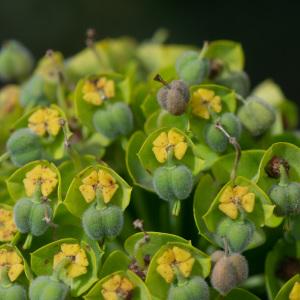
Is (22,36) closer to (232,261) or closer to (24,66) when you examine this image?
(24,66)

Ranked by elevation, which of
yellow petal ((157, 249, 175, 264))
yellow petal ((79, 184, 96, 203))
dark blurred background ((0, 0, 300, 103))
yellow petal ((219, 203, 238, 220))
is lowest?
dark blurred background ((0, 0, 300, 103))

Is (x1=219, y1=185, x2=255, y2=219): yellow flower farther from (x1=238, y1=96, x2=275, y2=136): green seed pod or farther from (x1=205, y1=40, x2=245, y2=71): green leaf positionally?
(x1=205, y1=40, x2=245, y2=71): green leaf

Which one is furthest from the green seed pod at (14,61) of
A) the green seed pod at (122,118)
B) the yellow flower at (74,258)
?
the yellow flower at (74,258)

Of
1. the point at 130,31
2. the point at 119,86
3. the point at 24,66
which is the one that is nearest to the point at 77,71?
the point at 24,66

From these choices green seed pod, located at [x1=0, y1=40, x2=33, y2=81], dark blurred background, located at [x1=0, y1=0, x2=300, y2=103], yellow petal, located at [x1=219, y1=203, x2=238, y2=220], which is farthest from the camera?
dark blurred background, located at [x1=0, y1=0, x2=300, y2=103]

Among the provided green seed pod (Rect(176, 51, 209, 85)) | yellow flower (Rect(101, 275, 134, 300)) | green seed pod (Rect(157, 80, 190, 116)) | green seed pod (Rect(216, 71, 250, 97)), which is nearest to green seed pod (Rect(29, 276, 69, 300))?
yellow flower (Rect(101, 275, 134, 300))

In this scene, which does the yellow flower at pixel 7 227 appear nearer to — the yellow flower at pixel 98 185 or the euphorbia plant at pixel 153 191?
the euphorbia plant at pixel 153 191

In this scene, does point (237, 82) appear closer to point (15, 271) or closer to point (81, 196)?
point (81, 196)
